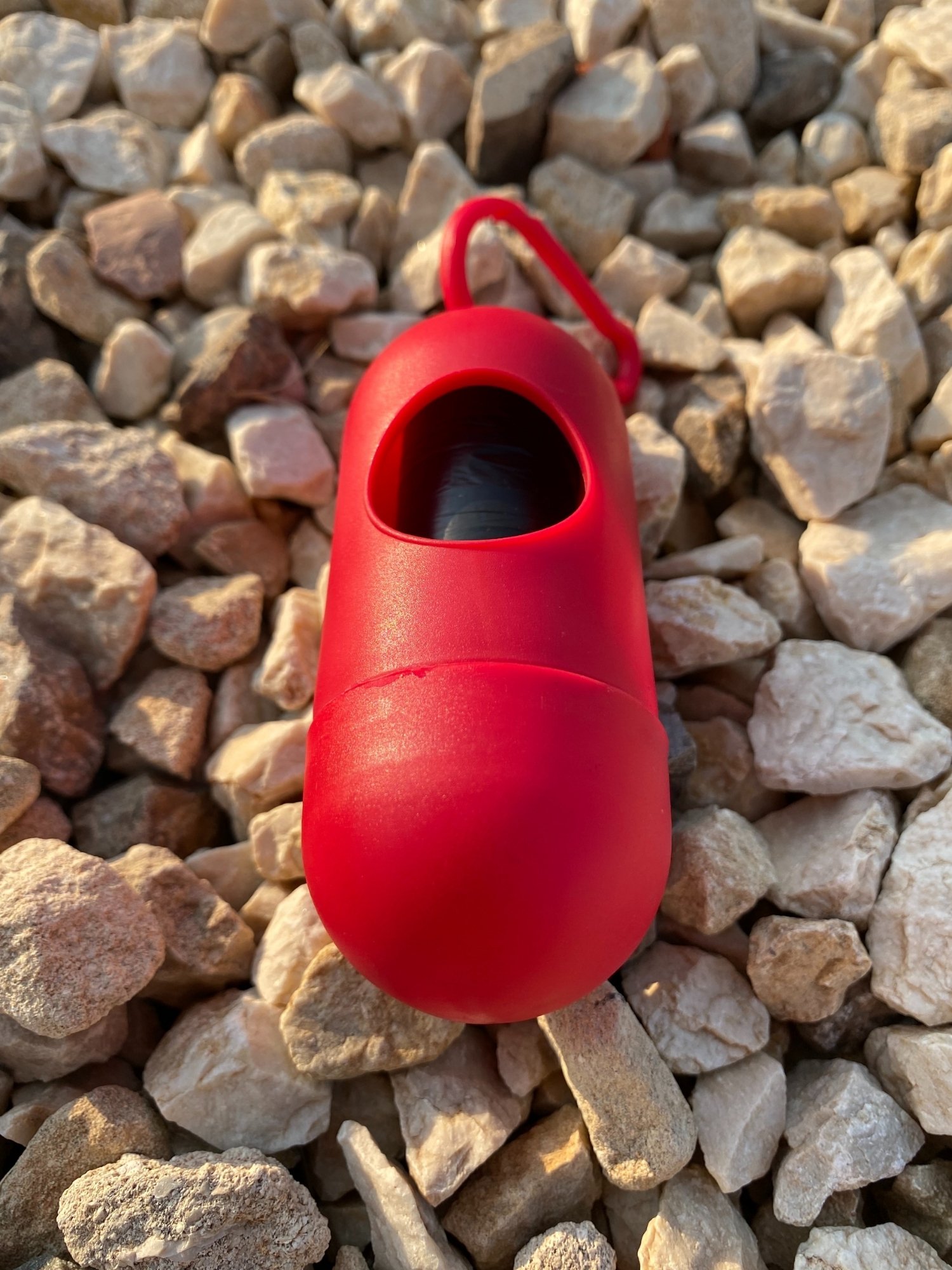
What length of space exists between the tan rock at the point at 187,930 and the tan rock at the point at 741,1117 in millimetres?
645

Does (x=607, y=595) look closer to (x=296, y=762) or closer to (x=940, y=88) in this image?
(x=296, y=762)

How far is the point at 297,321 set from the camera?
1.83 metres

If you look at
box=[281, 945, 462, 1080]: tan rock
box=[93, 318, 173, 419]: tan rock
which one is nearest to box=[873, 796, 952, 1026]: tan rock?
box=[281, 945, 462, 1080]: tan rock

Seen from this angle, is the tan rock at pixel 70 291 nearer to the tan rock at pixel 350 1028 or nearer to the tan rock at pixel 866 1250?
the tan rock at pixel 350 1028

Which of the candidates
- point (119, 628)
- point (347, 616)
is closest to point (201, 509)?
point (119, 628)

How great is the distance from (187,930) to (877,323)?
5.05ft

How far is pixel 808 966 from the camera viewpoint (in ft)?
3.98

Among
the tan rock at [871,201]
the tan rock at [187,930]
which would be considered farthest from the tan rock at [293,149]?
the tan rock at [187,930]

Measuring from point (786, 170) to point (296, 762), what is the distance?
1.66 meters

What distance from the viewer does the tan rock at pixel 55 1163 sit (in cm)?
109

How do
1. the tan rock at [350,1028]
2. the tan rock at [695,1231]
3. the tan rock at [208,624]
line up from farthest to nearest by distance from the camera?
the tan rock at [208,624], the tan rock at [350,1028], the tan rock at [695,1231]

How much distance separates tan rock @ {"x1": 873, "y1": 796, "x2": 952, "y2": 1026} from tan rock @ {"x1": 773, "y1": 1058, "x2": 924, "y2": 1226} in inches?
4.5

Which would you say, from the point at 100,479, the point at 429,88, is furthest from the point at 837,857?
the point at 429,88

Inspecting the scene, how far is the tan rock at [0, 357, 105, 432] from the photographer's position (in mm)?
1711
